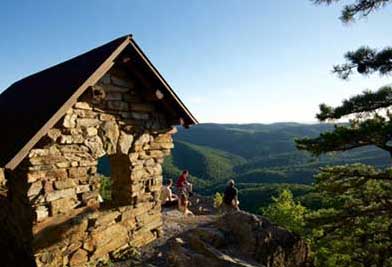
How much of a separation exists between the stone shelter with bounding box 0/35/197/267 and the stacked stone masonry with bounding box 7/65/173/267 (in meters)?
0.02

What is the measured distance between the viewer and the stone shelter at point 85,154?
6.58 metres

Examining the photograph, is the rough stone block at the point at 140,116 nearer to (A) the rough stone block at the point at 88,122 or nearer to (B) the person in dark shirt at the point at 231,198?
(A) the rough stone block at the point at 88,122

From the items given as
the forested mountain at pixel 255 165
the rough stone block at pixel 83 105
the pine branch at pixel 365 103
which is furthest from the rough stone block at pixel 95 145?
the forested mountain at pixel 255 165

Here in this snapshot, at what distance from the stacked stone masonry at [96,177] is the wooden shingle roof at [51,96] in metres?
0.38

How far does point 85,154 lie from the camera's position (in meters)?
7.46

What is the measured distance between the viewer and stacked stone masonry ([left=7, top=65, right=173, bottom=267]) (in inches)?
262

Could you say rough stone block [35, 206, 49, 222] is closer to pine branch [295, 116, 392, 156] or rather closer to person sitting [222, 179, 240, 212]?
pine branch [295, 116, 392, 156]

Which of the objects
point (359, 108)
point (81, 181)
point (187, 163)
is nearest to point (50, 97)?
point (81, 181)

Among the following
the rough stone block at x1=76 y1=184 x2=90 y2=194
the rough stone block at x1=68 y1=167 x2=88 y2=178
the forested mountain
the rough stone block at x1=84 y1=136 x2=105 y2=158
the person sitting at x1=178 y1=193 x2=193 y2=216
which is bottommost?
the forested mountain

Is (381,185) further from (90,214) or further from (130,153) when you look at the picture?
(90,214)

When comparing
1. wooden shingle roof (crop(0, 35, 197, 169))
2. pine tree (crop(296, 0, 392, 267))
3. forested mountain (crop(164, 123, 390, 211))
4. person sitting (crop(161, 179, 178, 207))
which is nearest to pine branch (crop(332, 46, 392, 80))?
pine tree (crop(296, 0, 392, 267))

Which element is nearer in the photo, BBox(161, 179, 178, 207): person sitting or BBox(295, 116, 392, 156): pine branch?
BBox(295, 116, 392, 156): pine branch

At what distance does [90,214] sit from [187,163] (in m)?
135

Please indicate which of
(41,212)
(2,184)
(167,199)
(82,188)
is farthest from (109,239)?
(167,199)
